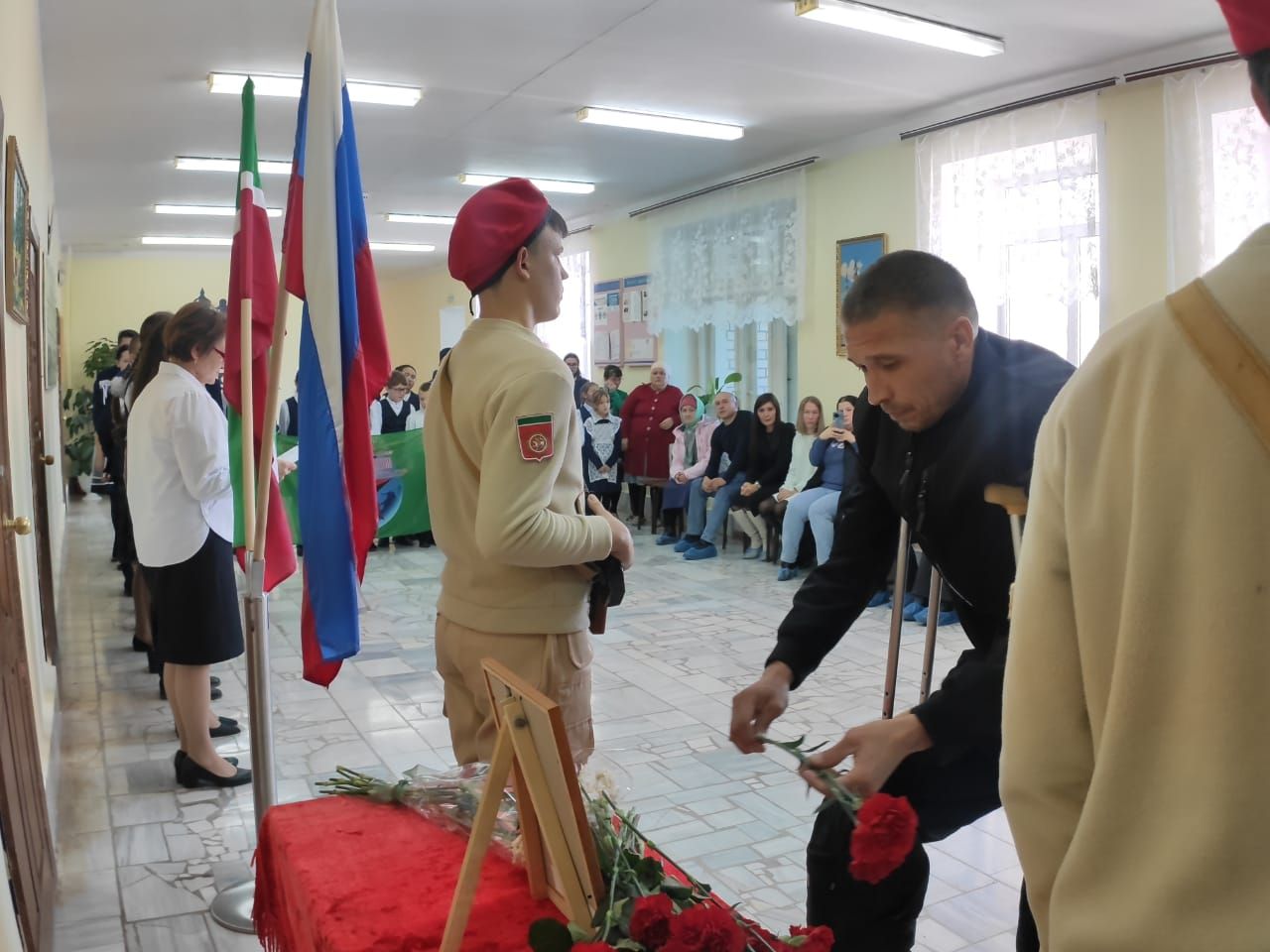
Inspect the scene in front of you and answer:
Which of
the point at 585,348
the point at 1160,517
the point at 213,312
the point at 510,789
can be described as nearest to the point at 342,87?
the point at 213,312

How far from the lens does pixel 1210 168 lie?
5.98 m

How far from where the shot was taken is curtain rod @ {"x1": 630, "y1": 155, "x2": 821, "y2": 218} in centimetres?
879

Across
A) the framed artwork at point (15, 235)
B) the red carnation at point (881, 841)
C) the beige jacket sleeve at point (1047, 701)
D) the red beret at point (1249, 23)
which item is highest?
the framed artwork at point (15, 235)

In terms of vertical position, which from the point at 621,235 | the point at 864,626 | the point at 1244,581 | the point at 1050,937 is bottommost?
the point at 864,626

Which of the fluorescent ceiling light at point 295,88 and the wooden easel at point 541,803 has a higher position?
the fluorescent ceiling light at point 295,88

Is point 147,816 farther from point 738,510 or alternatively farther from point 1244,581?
point 738,510

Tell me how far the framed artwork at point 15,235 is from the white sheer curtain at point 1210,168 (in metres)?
5.69

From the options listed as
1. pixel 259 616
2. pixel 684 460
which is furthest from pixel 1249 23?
pixel 684 460

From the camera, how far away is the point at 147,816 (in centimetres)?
334

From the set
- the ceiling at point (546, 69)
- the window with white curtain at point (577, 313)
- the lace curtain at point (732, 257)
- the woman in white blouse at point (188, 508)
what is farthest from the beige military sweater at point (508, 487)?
the window with white curtain at point (577, 313)

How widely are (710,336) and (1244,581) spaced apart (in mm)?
9809

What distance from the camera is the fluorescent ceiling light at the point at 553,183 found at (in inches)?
393

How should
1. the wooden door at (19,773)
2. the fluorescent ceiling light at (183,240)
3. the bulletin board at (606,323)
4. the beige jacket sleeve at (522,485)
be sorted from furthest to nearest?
the fluorescent ceiling light at (183,240)
the bulletin board at (606,323)
the wooden door at (19,773)
the beige jacket sleeve at (522,485)

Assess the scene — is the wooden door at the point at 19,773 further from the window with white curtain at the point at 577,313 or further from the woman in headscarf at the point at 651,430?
the window with white curtain at the point at 577,313
